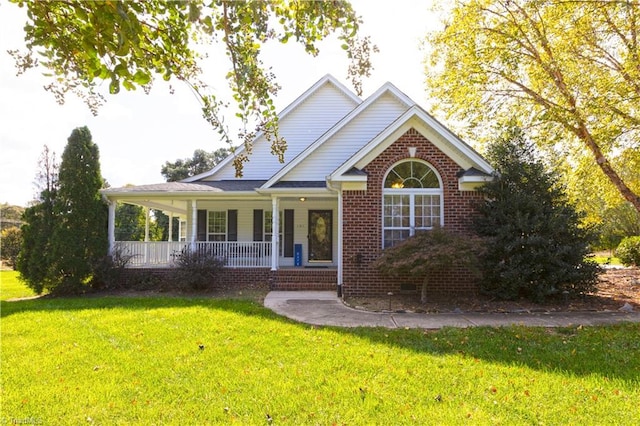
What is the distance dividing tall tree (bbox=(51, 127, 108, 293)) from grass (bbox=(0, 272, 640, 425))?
4.36m

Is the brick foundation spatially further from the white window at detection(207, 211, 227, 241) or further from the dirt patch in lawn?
the white window at detection(207, 211, 227, 241)

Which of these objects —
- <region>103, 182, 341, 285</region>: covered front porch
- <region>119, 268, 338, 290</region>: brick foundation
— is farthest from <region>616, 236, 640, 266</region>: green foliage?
<region>119, 268, 338, 290</region>: brick foundation

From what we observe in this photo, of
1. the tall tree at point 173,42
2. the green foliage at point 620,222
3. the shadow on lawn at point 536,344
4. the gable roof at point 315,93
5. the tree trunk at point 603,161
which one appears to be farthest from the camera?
the green foliage at point 620,222

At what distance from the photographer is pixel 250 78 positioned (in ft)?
11.7

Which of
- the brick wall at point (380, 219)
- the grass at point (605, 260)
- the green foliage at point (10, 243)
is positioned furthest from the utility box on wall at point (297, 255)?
the green foliage at point (10, 243)

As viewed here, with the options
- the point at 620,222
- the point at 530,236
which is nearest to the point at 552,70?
the point at 530,236

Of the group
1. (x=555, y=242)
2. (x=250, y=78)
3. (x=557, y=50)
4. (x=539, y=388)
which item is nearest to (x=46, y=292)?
(x=250, y=78)

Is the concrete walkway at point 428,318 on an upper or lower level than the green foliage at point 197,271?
lower

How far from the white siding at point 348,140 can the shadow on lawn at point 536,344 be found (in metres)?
6.00

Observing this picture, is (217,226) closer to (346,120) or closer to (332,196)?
(332,196)

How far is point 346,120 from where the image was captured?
43.1 feet

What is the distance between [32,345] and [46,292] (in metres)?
7.65

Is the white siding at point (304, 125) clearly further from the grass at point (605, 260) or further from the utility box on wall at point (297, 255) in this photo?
the grass at point (605, 260)

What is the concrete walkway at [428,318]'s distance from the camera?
7.56 metres
